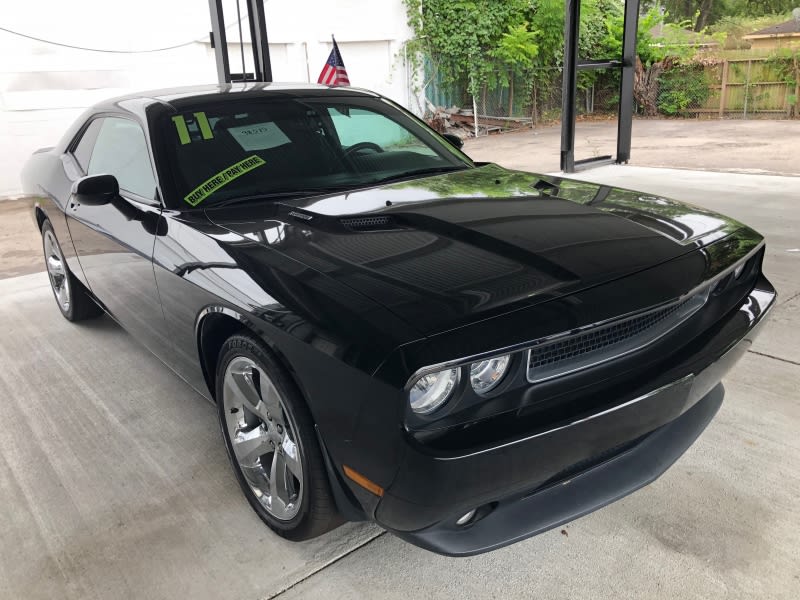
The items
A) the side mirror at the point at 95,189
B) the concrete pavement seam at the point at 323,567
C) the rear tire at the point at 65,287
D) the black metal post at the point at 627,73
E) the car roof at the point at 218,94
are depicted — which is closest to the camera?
the concrete pavement seam at the point at 323,567

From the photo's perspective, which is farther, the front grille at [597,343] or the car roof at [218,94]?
the car roof at [218,94]

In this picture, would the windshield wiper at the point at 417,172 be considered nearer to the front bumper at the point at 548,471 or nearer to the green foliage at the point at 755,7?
the front bumper at the point at 548,471

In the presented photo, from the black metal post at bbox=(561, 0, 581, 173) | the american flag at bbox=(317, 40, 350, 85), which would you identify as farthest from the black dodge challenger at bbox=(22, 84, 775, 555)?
the black metal post at bbox=(561, 0, 581, 173)

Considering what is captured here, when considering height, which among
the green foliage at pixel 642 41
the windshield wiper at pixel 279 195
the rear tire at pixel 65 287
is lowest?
the rear tire at pixel 65 287

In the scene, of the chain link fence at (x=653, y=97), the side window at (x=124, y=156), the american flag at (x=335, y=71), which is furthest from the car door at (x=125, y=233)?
the chain link fence at (x=653, y=97)

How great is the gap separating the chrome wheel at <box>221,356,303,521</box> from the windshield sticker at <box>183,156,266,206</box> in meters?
0.78

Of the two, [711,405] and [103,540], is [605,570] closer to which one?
[711,405]

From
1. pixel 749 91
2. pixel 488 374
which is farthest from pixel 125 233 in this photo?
pixel 749 91

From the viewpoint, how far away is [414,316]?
5.32ft

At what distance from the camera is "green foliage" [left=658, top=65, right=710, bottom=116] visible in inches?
788

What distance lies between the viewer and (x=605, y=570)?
1965 millimetres

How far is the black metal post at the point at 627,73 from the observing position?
9398mm

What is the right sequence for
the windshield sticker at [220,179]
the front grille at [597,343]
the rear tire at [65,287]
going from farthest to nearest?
the rear tire at [65,287]
the windshield sticker at [220,179]
the front grille at [597,343]

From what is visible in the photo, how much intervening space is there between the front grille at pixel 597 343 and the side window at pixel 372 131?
5.38ft
